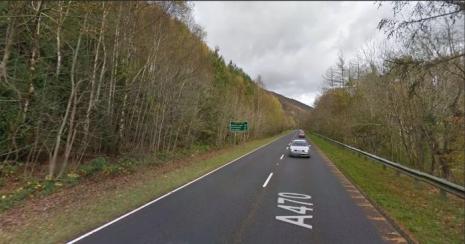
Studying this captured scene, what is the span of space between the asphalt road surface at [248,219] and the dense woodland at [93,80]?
21.6 feet

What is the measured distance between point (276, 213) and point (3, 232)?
5.81m

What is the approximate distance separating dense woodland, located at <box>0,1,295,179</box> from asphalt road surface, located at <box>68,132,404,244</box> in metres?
6.60

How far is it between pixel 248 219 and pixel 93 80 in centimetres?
1024

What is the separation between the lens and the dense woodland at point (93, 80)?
12570 mm

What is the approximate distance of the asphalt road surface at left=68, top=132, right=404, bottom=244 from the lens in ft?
20.8

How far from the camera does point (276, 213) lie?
326 inches

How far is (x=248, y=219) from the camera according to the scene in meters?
7.62

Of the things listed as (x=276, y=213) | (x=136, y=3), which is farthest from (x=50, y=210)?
(x=136, y=3)

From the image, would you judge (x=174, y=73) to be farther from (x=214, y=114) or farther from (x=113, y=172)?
(x=214, y=114)

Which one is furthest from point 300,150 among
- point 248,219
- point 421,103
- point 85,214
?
point 85,214

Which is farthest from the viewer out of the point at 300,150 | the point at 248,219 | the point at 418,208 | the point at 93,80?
the point at 300,150

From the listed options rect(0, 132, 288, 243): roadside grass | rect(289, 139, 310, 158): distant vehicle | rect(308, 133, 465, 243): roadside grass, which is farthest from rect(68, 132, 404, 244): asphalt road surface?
rect(289, 139, 310, 158): distant vehicle

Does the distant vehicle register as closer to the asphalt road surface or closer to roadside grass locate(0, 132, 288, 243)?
the asphalt road surface

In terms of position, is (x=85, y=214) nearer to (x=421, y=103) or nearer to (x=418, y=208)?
(x=418, y=208)
